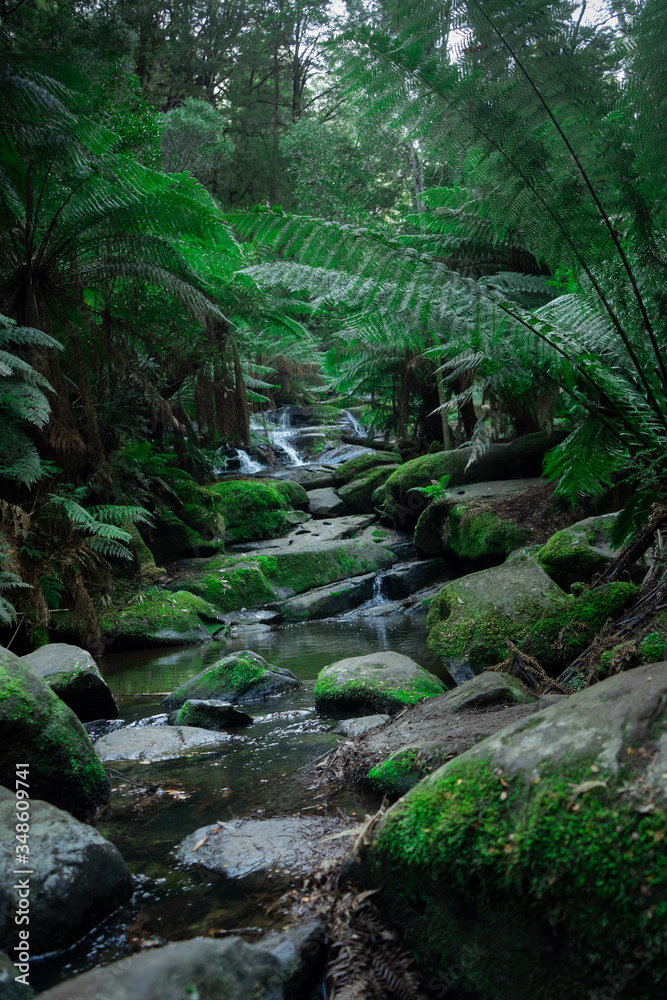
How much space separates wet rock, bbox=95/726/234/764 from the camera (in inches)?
124

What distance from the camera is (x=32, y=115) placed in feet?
17.7

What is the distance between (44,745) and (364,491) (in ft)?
29.5

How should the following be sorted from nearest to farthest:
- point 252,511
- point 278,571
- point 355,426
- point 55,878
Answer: point 55,878 < point 278,571 < point 252,511 < point 355,426

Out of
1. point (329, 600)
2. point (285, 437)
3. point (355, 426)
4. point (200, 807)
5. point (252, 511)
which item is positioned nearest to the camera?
point (200, 807)

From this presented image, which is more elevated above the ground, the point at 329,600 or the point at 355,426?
the point at 355,426

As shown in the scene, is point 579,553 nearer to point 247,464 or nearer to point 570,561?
point 570,561

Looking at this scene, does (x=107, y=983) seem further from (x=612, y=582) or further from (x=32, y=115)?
(x=32, y=115)

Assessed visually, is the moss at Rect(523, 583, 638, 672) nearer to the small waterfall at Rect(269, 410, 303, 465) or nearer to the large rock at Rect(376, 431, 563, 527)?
the large rock at Rect(376, 431, 563, 527)

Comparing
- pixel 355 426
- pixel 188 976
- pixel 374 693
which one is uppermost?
pixel 355 426

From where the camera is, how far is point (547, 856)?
114 cm

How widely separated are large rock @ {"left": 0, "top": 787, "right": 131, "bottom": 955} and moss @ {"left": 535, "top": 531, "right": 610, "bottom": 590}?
337 cm

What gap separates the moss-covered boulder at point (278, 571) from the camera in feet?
25.0

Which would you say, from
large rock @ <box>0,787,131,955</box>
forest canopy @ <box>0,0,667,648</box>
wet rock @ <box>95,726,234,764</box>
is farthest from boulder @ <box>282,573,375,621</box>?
large rock @ <box>0,787,131,955</box>

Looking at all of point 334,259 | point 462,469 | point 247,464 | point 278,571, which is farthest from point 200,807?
point 247,464
